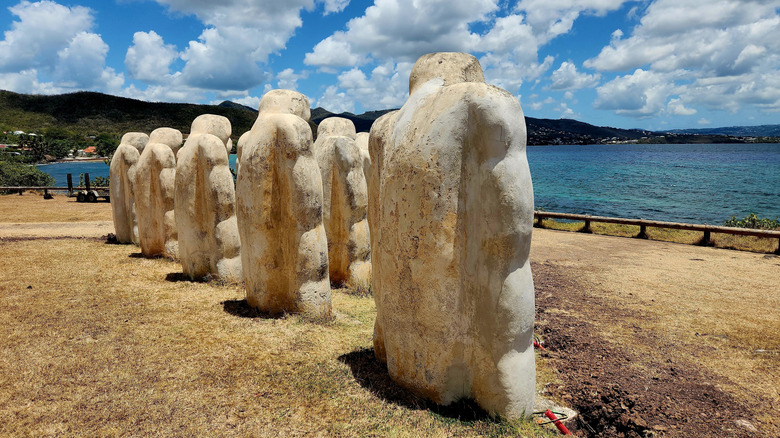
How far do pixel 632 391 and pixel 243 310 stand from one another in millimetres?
4711

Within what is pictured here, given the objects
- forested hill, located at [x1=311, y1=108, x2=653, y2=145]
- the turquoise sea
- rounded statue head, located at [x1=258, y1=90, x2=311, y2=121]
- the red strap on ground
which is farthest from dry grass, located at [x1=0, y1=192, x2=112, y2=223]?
forested hill, located at [x1=311, y1=108, x2=653, y2=145]

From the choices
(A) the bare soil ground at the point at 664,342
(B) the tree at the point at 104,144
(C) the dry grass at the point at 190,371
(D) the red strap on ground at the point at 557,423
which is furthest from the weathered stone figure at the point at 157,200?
(B) the tree at the point at 104,144

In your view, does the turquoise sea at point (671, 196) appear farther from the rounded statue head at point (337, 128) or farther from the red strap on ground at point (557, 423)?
the red strap on ground at point (557, 423)

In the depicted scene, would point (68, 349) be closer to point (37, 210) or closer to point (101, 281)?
point (101, 281)

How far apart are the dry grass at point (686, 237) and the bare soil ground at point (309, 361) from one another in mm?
4225

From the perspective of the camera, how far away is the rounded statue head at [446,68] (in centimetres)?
411

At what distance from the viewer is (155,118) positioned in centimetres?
6053

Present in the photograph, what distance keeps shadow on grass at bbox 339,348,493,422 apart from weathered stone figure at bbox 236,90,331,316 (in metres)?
1.38

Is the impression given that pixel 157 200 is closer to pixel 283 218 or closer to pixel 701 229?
pixel 283 218

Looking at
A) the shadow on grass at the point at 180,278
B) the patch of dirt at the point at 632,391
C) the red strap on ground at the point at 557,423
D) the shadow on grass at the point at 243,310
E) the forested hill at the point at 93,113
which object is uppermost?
the forested hill at the point at 93,113

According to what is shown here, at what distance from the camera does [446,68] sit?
412 centimetres

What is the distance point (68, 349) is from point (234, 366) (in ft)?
6.09

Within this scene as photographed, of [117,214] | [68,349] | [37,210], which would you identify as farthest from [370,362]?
[37,210]

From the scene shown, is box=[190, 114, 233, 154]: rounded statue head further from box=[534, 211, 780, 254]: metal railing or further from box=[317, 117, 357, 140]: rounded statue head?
box=[534, 211, 780, 254]: metal railing
